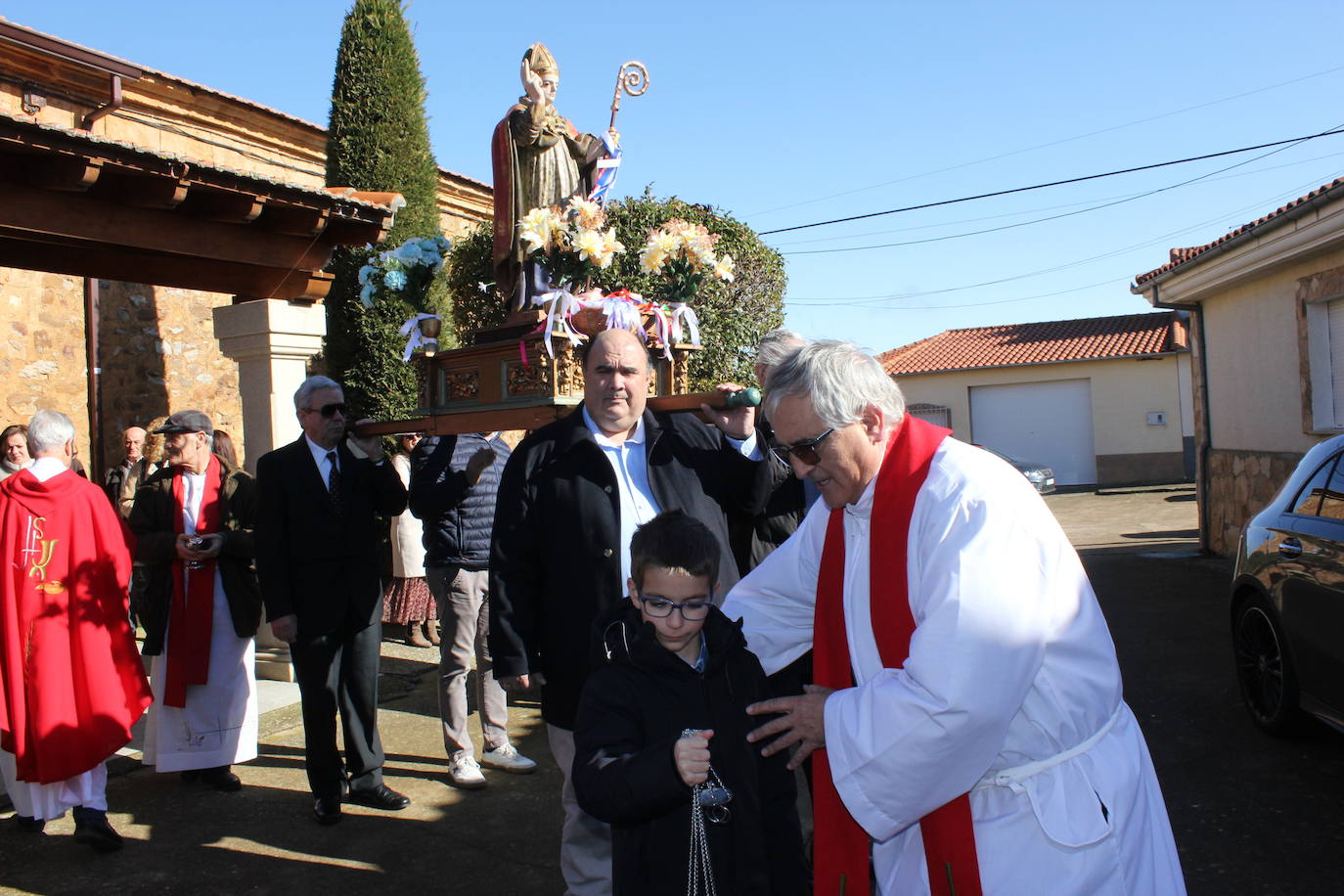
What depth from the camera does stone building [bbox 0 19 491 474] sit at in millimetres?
6324

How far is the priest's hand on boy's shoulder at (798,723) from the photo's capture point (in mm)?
2025

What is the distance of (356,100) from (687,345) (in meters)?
7.98

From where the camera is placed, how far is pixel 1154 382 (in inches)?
1164

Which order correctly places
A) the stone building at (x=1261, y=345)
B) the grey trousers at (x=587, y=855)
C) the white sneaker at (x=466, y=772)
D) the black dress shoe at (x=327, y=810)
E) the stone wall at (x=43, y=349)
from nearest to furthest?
the grey trousers at (x=587, y=855), the black dress shoe at (x=327, y=810), the white sneaker at (x=466, y=772), the stone wall at (x=43, y=349), the stone building at (x=1261, y=345)

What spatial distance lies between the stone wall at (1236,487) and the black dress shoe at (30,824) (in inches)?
411

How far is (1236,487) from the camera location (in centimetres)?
1174

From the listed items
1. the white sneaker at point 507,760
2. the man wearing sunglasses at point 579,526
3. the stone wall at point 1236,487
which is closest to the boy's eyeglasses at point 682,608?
the man wearing sunglasses at point 579,526

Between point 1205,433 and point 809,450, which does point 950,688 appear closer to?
point 809,450

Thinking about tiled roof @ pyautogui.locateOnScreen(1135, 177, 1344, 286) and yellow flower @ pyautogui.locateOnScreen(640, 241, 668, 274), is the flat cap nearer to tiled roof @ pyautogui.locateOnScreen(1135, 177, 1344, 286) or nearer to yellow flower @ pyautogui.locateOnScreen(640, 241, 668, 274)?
yellow flower @ pyautogui.locateOnScreen(640, 241, 668, 274)

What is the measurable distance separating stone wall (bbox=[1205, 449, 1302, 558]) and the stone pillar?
9.13m

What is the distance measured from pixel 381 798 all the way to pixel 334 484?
148 centimetres

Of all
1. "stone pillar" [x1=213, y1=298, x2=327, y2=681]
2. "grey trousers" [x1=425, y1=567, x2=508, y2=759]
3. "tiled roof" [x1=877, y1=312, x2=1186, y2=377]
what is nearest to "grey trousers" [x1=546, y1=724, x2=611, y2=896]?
"grey trousers" [x1=425, y1=567, x2=508, y2=759]

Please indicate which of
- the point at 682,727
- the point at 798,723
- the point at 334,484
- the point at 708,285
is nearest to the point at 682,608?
the point at 682,727

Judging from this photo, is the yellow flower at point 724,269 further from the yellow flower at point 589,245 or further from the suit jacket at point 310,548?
the suit jacket at point 310,548
